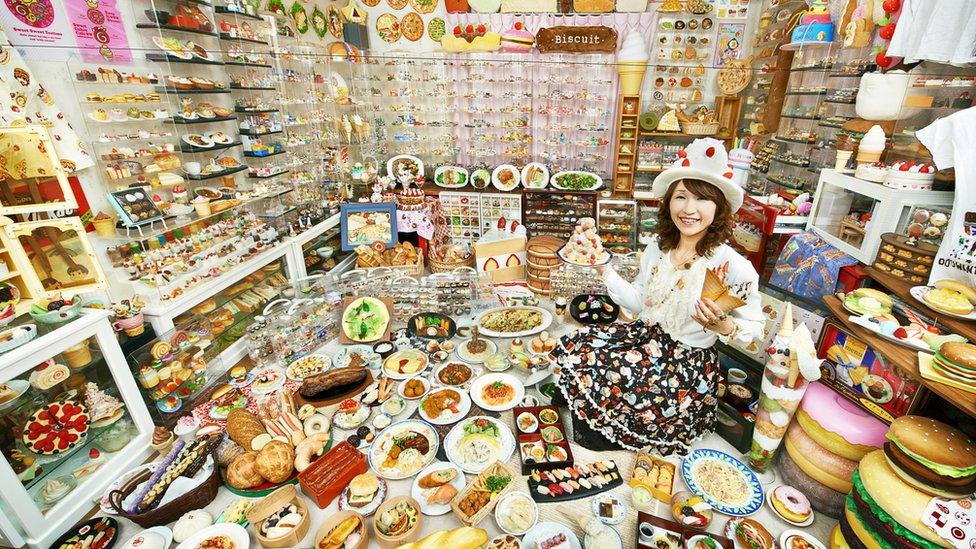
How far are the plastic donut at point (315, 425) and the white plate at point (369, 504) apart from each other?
523 millimetres

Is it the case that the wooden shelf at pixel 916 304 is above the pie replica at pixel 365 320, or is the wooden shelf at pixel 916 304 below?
above

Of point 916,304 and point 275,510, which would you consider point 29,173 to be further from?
point 916,304

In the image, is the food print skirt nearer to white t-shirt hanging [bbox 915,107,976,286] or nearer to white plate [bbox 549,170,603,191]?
white t-shirt hanging [bbox 915,107,976,286]

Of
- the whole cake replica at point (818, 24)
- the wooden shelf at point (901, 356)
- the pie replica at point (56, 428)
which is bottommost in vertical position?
the pie replica at point (56, 428)

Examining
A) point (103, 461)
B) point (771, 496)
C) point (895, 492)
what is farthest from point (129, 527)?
point (895, 492)

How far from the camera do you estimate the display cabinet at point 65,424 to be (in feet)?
7.32

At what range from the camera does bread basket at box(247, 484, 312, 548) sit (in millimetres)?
2166

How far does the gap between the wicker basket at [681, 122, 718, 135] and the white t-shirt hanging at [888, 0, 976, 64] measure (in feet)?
8.35

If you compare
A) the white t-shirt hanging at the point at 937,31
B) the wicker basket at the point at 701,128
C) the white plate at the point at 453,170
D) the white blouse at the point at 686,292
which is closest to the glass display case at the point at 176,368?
the white blouse at the point at 686,292

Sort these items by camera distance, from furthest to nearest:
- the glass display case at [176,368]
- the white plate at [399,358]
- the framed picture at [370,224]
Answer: the framed picture at [370,224] → the white plate at [399,358] → the glass display case at [176,368]

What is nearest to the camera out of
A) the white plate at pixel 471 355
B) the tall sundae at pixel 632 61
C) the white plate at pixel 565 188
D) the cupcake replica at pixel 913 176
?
the cupcake replica at pixel 913 176

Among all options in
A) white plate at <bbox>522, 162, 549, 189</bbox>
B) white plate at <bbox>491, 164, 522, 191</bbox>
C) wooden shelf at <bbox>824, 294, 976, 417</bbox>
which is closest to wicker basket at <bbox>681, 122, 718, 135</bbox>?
white plate at <bbox>522, 162, 549, 189</bbox>

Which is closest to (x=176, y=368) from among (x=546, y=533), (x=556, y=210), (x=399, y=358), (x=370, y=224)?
(x=399, y=358)

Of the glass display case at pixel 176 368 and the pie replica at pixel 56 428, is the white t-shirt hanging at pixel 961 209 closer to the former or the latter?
the glass display case at pixel 176 368
